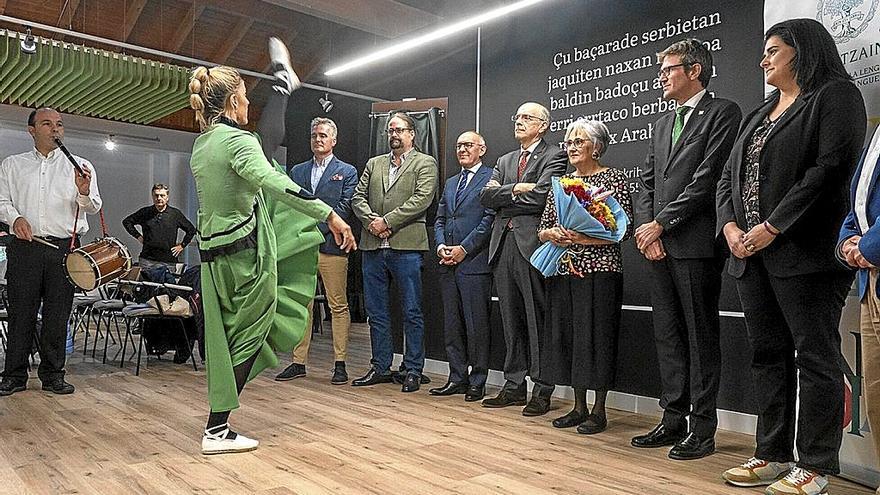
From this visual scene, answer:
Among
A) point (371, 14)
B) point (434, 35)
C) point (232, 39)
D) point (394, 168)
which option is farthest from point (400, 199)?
point (232, 39)

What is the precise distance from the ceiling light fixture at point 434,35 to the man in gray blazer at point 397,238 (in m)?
0.98

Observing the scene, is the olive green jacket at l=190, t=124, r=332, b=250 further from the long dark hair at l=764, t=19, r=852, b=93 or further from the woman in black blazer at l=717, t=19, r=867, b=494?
the long dark hair at l=764, t=19, r=852, b=93

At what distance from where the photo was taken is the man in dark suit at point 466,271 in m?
4.20

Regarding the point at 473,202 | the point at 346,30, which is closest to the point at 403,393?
the point at 473,202

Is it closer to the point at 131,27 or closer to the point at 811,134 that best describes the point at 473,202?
the point at 811,134

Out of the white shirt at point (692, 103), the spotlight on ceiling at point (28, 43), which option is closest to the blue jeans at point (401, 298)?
the white shirt at point (692, 103)

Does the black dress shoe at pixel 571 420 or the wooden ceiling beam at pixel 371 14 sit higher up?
the wooden ceiling beam at pixel 371 14

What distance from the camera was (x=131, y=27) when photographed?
8.16 metres

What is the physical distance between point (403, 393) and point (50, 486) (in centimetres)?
223

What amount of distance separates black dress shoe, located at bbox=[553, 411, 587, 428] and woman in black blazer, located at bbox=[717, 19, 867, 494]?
100 centimetres

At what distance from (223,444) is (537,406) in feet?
5.47

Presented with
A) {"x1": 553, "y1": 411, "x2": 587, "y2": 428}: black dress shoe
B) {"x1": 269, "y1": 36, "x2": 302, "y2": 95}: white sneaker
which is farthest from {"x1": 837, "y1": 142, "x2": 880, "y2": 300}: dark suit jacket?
{"x1": 269, "y1": 36, "x2": 302, "y2": 95}: white sneaker

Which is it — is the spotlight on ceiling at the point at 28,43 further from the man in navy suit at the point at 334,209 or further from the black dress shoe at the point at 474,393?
the black dress shoe at the point at 474,393

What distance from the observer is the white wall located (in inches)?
437
